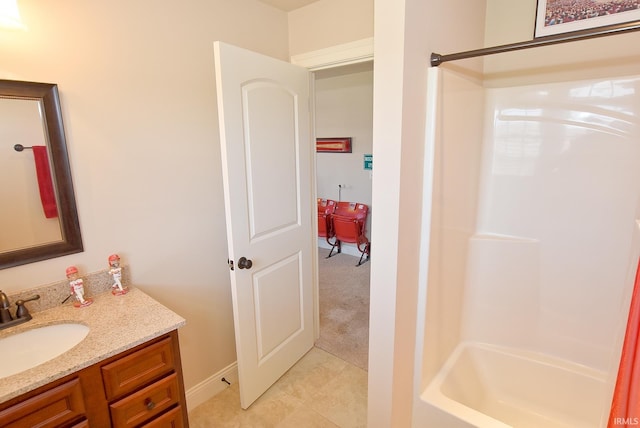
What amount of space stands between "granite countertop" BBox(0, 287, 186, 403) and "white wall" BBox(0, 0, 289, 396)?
16 cm

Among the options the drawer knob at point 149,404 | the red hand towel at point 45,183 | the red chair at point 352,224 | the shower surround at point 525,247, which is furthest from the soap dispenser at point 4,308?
the red chair at point 352,224

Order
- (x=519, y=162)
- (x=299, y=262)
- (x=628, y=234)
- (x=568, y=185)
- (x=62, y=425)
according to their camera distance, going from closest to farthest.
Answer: (x=62, y=425) → (x=628, y=234) → (x=568, y=185) → (x=519, y=162) → (x=299, y=262)

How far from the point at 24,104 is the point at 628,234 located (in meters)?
2.68

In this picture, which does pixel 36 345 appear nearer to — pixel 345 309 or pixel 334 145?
pixel 345 309

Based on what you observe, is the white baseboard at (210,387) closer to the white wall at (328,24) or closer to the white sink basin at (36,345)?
the white sink basin at (36,345)

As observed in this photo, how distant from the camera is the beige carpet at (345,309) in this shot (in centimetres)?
246

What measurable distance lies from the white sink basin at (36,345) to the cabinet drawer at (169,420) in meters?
0.42

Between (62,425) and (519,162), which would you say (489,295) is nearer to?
(519,162)

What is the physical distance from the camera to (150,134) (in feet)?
5.19

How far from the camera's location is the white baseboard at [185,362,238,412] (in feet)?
6.25

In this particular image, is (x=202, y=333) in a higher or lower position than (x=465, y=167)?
lower

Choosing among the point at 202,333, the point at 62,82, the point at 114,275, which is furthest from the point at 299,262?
the point at 62,82

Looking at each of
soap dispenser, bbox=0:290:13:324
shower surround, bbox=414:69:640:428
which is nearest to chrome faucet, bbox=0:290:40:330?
soap dispenser, bbox=0:290:13:324

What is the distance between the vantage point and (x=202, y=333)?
75.7 inches
